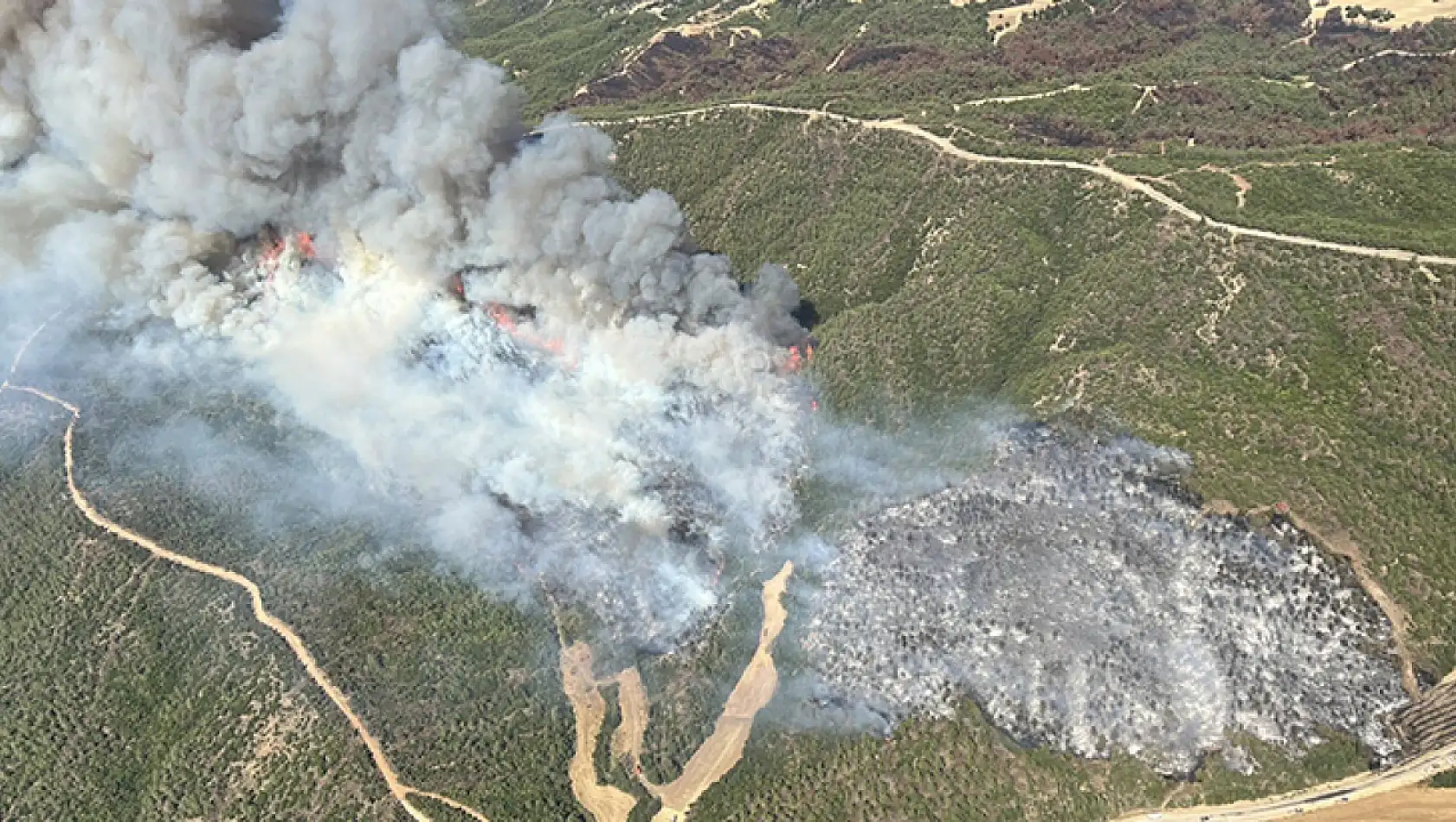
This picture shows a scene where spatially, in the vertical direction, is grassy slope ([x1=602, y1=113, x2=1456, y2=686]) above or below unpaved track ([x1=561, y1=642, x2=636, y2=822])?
above

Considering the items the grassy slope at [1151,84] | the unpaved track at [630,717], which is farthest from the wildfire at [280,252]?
the unpaved track at [630,717]

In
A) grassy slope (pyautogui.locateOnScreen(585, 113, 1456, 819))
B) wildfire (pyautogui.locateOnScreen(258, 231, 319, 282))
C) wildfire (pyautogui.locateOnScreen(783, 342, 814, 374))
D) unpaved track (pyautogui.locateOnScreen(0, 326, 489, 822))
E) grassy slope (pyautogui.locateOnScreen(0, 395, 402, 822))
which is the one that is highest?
grassy slope (pyautogui.locateOnScreen(585, 113, 1456, 819))

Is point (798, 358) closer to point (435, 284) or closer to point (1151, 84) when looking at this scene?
point (435, 284)

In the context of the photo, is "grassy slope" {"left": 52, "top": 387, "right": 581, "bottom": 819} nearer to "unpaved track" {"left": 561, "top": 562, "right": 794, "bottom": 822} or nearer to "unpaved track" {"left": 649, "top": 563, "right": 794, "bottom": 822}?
"unpaved track" {"left": 561, "top": 562, "right": 794, "bottom": 822}

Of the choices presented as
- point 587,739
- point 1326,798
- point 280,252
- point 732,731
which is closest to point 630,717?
point 587,739

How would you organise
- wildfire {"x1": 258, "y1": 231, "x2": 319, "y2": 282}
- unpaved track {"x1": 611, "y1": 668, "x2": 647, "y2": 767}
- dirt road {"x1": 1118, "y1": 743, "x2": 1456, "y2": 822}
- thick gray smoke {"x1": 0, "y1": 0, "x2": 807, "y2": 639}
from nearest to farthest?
dirt road {"x1": 1118, "y1": 743, "x2": 1456, "y2": 822}, unpaved track {"x1": 611, "y1": 668, "x2": 647, "y2": 767}, thick gray smoke {"x1": 0, "y1": 0, "x2": 807, "y2": 639}, wildfire {"x1": 258, "y1": 231, "x2": 319, "y2": 282}

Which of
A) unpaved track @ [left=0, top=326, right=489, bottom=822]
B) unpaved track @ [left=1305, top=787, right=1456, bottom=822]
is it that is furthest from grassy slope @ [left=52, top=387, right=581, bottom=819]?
unpaved track @ [left=1305, top=787, right=1456, bottom=822]

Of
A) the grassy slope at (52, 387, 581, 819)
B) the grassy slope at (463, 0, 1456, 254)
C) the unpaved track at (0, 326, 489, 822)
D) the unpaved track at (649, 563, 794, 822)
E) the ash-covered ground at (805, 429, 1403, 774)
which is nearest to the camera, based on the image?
the ash-covered ground at (805, 429, 1403, 774)
